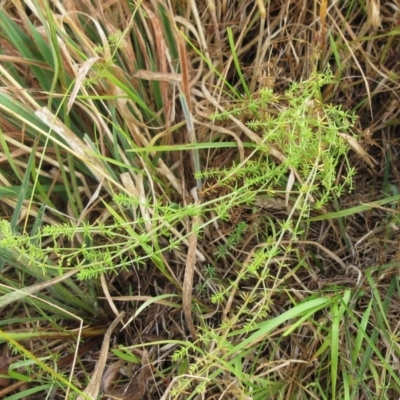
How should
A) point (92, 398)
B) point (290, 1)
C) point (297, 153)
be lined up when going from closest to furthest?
point (297, 153) < point (92, 398) < point (290, 1)

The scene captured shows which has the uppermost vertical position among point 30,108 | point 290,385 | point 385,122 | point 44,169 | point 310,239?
point 30,108

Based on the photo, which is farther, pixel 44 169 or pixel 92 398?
pixel 44 169

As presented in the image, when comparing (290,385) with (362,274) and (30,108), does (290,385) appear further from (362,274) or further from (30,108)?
(30,108)

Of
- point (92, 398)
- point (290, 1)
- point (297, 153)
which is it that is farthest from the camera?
point (290, 1)

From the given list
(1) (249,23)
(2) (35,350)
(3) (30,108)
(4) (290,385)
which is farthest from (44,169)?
(4) (290,385)

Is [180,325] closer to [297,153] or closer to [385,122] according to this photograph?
[297,153]

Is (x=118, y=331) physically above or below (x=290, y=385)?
above
